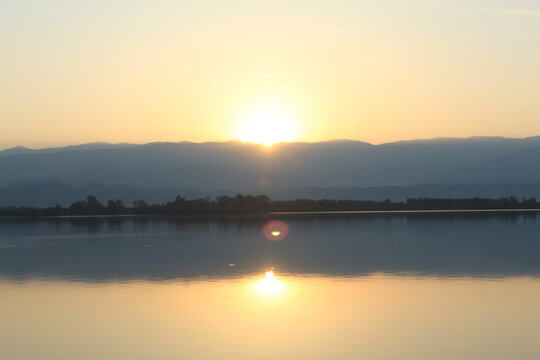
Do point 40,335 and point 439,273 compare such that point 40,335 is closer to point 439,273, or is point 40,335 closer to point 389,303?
point 389,303

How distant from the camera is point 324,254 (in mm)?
49781

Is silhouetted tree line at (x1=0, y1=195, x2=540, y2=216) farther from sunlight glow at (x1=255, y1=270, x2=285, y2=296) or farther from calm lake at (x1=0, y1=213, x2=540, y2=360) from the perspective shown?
sunlight glow at (x1=255, y1=270, x2=285, y2=296)

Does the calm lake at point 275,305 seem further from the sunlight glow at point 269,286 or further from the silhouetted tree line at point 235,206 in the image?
the silhouetted tree line at point 235,206

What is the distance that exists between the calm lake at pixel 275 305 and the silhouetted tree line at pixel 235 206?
10812cm

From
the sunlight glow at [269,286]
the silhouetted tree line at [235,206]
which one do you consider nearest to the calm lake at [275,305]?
the sunlight glow at [269,286]

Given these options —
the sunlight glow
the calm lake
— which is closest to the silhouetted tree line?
the calm lake

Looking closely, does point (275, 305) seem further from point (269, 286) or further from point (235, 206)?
point (235, 206)

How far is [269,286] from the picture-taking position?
3394 cm

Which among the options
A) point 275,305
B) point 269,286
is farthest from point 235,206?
point 275,305

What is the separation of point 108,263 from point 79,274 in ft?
18.7

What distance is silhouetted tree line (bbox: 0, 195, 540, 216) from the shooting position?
526 feet

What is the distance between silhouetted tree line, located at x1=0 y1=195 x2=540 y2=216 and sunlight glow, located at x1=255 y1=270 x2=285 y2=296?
11998 cm

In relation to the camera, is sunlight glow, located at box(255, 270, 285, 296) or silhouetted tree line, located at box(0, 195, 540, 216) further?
silhouetted tree line, located at box(0, 195, 540, 216)

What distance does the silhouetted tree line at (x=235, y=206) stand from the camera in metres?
160
